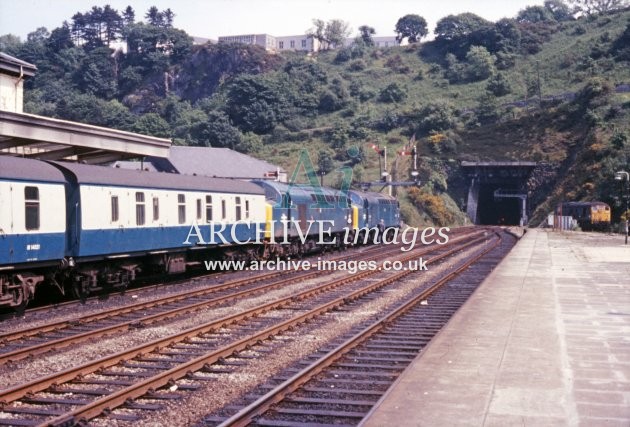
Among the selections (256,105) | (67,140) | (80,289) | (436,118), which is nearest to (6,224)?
(80,289)

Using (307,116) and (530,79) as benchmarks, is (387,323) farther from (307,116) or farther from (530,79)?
(530,79)

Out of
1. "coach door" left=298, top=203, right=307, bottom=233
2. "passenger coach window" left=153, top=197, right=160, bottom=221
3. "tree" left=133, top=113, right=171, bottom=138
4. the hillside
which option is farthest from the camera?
"tree" left=133, top=113, right=171, bottom=138

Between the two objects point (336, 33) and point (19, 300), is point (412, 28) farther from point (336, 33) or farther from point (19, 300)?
point (19, 300)

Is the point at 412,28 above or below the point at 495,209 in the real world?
above

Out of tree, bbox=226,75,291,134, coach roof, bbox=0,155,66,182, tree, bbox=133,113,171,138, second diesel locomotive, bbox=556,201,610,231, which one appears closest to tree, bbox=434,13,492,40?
tree, bbox=226,75,291,134

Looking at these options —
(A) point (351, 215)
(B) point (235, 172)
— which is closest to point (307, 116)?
(B) point (235, 172)

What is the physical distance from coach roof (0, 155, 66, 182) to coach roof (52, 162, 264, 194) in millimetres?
556

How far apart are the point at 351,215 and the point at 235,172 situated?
97.4 feet

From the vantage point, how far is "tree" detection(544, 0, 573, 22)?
179 m

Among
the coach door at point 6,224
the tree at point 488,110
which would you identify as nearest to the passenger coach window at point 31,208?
the coach door at point 6,224

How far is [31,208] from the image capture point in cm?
1426

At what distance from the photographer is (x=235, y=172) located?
213 ft

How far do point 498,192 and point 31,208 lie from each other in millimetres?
76316

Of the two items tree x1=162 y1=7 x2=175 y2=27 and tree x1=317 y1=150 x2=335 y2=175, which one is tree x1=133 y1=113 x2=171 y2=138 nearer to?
tree x1=317 y1=150 x2=335 y2=175
